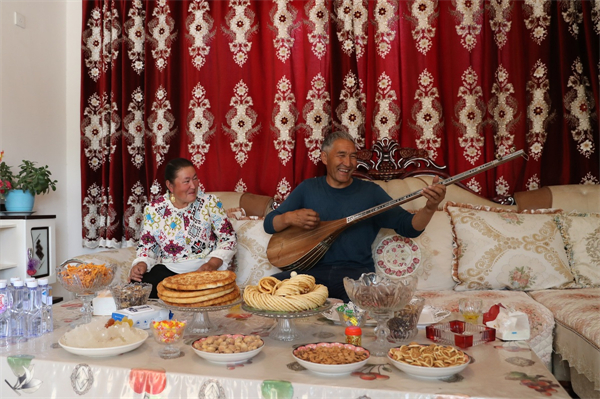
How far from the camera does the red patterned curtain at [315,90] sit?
2.94 metres

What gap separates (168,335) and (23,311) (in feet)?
1.55

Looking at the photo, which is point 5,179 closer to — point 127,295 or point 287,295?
point 127,295

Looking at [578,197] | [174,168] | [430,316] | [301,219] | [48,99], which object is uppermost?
[48,99]

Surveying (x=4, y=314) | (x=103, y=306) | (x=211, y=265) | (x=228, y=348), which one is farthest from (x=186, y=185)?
(x=228, y=348)

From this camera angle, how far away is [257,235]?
8.64 feet

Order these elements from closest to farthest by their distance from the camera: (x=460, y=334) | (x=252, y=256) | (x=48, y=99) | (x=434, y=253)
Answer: (x=460, y=334) < (x=434, y=253) < (x=252, y=256) < (x=48, y=99)

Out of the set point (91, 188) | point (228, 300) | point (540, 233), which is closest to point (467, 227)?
point (540, 233)

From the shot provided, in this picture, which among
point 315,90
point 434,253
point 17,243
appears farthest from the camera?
point 315,90

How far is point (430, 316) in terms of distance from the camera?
1507 mm

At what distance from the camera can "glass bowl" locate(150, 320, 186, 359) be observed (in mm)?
1151

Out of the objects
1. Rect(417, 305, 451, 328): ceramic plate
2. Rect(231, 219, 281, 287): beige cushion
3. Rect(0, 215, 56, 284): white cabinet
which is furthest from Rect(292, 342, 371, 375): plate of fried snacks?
Rect(0, 215, 56, 284): white cabinet

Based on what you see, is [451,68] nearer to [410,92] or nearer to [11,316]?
[410,92]

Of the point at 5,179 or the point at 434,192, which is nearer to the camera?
the point at 434,192

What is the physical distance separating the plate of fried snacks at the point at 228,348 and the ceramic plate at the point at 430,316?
528mm
